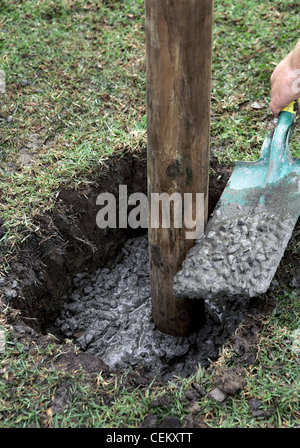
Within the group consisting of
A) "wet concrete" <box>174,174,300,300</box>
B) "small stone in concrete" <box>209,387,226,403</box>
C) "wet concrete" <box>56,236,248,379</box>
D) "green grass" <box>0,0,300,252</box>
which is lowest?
"wet concrete" <box>56,236,248,379</box>

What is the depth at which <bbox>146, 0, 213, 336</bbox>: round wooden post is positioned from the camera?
185 cm

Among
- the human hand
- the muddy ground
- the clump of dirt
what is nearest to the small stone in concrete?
the muddy ground

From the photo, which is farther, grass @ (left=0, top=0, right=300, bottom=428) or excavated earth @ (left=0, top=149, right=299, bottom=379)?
excavated earth @ (left=0, top=149, right=299, bottom=379)

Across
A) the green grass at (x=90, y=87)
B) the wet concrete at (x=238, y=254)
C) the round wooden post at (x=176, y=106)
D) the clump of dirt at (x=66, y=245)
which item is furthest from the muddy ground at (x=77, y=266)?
the round wooden post at (x=176, y=106)

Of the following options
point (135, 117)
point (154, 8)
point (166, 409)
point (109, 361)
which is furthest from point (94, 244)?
point (154, 8)

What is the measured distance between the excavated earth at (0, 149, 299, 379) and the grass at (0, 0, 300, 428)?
4.8 inches

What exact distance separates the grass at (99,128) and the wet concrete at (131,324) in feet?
1.51

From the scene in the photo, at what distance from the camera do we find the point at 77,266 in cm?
336

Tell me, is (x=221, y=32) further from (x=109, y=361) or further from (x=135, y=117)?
(x=109, y=361)

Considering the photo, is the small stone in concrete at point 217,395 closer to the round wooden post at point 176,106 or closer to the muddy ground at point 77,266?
the muddy ground at point 77,266

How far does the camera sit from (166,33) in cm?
186

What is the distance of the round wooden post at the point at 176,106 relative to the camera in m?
1.85

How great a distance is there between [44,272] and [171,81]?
5.38ft

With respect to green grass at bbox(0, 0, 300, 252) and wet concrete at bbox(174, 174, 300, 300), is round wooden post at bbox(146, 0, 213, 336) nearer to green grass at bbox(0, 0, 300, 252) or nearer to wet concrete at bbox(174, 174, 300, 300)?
wet concrete at bbox(174, 174, 300, 300)
